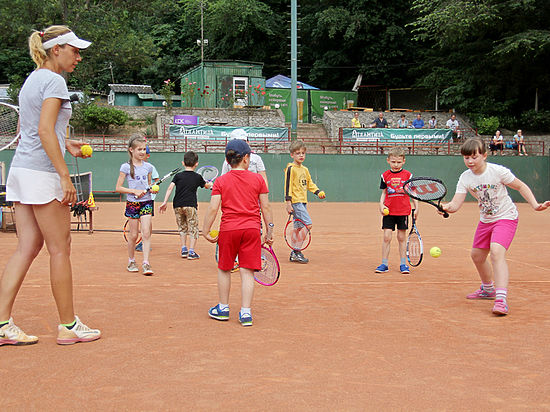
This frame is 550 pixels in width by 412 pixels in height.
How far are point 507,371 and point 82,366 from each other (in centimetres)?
255

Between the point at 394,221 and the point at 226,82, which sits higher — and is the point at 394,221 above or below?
below

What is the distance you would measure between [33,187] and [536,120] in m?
33.6

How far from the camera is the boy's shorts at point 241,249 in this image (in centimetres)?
474

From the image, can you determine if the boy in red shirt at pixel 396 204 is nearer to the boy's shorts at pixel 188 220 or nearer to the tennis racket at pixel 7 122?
the boy's shorts at pixel 188 220

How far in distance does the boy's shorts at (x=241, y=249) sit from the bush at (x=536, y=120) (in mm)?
32185

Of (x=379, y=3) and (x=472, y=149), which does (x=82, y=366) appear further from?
(x=379, y=3)

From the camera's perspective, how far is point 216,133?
25547 mm

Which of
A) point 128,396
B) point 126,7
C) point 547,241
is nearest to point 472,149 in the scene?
point 128,396

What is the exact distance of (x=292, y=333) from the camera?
4.45 meters

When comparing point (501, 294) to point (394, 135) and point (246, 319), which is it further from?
point (394, 135)

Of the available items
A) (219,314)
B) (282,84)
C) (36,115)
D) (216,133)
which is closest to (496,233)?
(219,314)

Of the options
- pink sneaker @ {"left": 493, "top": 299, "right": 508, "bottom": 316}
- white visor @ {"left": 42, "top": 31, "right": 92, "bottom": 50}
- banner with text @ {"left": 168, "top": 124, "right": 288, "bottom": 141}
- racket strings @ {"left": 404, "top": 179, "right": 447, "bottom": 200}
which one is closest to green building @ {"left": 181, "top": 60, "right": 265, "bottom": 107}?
banner with text @ {"left": 168, "top": 124, "right": 288, "bottom": 141}

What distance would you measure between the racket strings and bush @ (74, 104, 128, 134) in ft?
79.8

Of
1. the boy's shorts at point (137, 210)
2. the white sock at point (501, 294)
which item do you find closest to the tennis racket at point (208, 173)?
the boy's shorts at point (137, 210)
